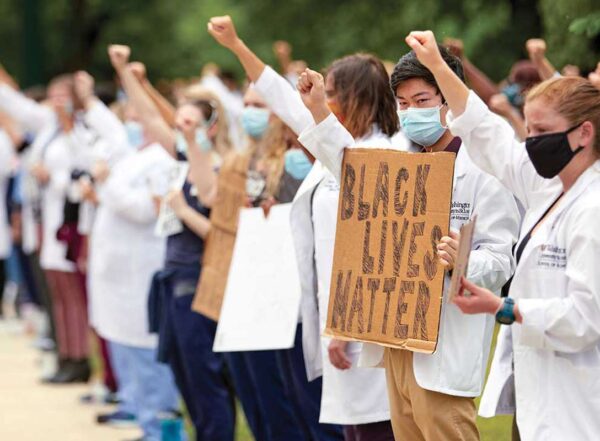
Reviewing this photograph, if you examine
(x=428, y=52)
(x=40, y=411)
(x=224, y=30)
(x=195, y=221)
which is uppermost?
(x=224, y=30)

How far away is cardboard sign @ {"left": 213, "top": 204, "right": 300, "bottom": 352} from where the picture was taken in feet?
21.7

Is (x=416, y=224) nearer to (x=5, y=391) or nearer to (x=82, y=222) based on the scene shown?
(x=82, y=222)

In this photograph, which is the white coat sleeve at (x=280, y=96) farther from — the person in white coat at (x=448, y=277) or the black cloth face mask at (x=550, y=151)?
the black cloth face mask at (x=550, y=151)

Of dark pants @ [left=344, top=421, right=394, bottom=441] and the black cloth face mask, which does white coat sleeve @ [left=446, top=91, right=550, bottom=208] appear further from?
dark pants @ [left=344, top=421, right=394, bottom=441]

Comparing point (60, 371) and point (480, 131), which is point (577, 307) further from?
point (60, 371)

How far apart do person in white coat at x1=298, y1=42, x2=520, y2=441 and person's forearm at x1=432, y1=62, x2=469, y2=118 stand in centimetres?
43

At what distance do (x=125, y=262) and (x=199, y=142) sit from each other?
1.72 meters

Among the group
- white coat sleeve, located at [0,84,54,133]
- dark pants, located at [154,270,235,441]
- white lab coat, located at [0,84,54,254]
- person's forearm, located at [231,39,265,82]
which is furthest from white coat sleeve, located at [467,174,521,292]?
white coat sleeve, located at [0,84,54,133]

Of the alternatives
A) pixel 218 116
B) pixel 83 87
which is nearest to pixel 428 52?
pixel 218 116

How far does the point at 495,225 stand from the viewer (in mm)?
4883

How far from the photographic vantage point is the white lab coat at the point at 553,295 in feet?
13.7

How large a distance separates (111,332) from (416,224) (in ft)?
15.7

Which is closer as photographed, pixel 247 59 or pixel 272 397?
pixel 247 59

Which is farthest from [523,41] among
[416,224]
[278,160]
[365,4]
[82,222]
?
[416,224]
